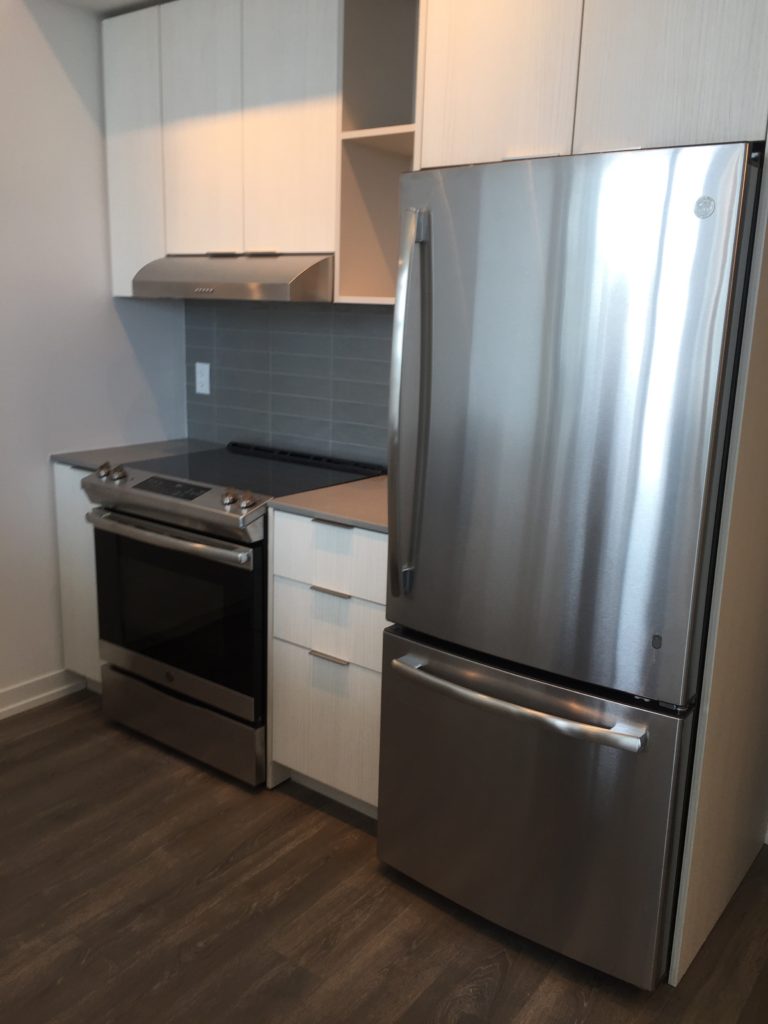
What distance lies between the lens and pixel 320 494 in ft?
8.33

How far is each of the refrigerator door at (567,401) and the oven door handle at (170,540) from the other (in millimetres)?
634

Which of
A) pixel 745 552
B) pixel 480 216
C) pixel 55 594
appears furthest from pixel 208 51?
pixel 745 552

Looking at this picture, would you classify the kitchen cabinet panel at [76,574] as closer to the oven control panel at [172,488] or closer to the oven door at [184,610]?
the oven door at [184,610]

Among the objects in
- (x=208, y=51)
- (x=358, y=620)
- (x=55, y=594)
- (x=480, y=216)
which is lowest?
(x=55, y=594)

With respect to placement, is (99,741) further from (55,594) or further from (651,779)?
(651,779)

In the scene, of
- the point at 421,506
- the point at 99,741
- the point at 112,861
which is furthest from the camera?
the point at 99,741

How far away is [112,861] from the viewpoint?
2330 millimetres

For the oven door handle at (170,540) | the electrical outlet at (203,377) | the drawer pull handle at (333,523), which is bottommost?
the oven door handle at (170,540)

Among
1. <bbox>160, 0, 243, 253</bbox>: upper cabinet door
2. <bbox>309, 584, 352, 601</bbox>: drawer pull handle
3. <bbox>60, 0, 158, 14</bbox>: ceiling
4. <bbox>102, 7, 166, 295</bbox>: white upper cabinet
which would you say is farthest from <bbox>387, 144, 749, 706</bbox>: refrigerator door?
<bbox>60, 0, 158, 14</bbox>: ceiling

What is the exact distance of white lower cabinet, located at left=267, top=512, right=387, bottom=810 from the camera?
7.57ft

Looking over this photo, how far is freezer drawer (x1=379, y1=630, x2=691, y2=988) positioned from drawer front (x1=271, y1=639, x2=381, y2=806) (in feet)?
0.59

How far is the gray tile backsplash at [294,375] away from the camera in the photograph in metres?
2.94

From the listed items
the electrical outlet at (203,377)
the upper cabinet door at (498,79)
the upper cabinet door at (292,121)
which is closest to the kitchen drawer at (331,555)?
the upper cabinet door at (292,121)

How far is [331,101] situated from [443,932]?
2178 mm
